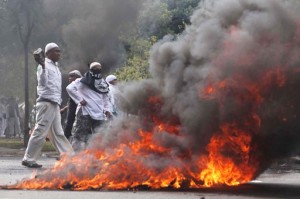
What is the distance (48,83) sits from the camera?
1312 centimetres

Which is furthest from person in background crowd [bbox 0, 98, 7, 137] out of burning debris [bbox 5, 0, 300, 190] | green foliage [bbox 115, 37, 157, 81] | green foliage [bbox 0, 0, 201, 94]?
burning debris [bbox 5, 0, 300, 190]

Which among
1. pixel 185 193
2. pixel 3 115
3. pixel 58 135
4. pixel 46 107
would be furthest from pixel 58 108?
pixel 3 115

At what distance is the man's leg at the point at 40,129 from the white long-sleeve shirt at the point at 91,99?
38.1 inches

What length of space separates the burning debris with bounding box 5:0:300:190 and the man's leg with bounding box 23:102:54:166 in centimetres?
334

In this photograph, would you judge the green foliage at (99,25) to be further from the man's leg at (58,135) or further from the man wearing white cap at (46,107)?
the man's leg at (58,135)

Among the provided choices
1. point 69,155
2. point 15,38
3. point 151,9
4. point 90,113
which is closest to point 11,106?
point 15,38

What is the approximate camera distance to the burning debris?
29.0 ft

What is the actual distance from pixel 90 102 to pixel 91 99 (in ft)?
0.20

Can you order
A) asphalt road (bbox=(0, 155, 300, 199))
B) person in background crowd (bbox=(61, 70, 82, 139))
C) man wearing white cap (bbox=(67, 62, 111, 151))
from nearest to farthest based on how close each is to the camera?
asphalt road (bbox=(0, 155, 300, 199))
man wearing white cap (bbox=(67, 62, 111, 151))
person in background crowd (bbox=(61, 70, 82, 139))

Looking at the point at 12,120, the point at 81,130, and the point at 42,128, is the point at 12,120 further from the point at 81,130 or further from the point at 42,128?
the point at 42,128

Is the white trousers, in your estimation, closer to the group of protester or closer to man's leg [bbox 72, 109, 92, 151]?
the group of protester

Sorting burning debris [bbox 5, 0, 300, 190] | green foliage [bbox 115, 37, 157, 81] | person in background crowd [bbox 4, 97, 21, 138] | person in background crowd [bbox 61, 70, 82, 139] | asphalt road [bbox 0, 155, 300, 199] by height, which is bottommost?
asphalt road [bbox 0, 155, 300, 199]

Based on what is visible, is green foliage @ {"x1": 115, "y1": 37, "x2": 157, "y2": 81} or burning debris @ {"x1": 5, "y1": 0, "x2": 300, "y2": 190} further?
green foliage @ {"x1": 115, "y1": 37, "x2": 157, "y2": 81}

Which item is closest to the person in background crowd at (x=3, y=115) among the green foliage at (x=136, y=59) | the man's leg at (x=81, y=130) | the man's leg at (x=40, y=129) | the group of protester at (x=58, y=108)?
the green foliage at (x=136, y=59)
